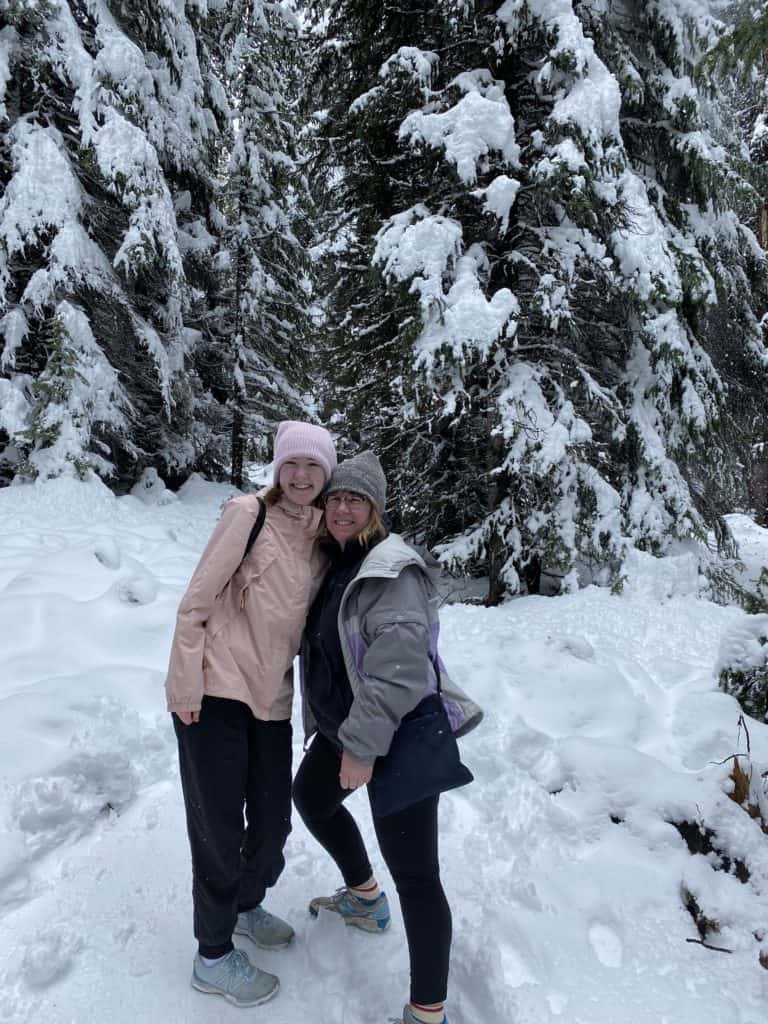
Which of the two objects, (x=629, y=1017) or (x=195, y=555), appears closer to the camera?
(x=629, y=1017)

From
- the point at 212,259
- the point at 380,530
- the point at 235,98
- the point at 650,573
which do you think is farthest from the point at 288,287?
the point at 380,530

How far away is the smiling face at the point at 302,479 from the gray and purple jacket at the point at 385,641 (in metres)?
0.35

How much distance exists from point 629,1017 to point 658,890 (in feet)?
2.28

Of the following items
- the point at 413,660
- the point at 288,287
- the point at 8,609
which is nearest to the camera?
the point at 413,660

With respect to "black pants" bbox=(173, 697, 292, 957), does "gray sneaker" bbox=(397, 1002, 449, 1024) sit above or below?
below

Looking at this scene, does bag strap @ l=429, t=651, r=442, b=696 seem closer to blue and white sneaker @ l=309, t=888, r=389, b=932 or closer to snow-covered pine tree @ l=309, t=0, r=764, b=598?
blue and white sneaker @ l=309, t=888, r=389, b=932

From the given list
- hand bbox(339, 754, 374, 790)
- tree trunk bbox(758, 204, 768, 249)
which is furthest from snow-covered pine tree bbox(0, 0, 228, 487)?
tree trunk bbox(758, 204, 768, 249)

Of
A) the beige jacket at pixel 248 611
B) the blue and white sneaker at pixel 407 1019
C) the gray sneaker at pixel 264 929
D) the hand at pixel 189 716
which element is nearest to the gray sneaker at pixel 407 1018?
the blue and white sneaker at pixel 407 1019

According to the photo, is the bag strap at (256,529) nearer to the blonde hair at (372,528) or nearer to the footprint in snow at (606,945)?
the blonde hair at (372,528)

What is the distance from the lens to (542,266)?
662 cm

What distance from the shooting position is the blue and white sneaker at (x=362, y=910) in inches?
109

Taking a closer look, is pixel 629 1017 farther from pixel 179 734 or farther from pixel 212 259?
pixel 212 259

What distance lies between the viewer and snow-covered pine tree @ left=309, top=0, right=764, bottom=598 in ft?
19.5

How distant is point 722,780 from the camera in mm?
3408
